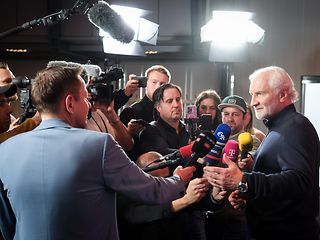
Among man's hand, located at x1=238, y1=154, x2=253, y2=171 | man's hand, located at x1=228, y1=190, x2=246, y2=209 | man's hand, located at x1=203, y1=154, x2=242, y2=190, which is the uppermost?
man's hand, located at x1=203, y1=154, x2=242, y2=190

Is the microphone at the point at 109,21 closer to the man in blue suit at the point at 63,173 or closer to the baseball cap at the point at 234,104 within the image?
the baseball cap at the point at 234,104

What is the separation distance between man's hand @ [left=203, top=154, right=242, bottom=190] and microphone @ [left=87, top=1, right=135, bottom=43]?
1142 mm

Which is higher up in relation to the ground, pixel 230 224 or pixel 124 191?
pixel 124 191

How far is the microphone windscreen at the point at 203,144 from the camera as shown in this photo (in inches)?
59.3

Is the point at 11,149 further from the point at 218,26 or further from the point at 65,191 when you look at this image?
the point at 218,26

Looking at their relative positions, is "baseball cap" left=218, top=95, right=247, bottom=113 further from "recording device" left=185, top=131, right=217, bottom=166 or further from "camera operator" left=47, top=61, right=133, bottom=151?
"recording device" left=185, top=131, right=217, bottom=166

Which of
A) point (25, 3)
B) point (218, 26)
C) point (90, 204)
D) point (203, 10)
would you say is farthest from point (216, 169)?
point (25, 3)

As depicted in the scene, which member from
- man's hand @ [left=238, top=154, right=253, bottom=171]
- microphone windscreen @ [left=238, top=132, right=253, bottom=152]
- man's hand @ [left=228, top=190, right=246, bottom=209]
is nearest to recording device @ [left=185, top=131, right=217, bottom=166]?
man's hand @ [left=228, top=190, right=246, bottom=209]

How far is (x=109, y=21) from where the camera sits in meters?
2.29

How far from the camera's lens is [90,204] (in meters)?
1.30

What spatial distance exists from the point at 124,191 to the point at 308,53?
3957mm

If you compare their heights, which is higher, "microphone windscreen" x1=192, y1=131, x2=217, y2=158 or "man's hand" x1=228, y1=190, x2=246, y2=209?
"microphone windscreen" x1=192, y1=131, x2=217, y2=158

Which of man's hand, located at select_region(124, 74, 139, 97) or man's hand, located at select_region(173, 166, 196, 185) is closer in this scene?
man's hand, located at select_region(173, 166, 196, 185)

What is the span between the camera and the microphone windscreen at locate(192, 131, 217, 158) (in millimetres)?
1507
